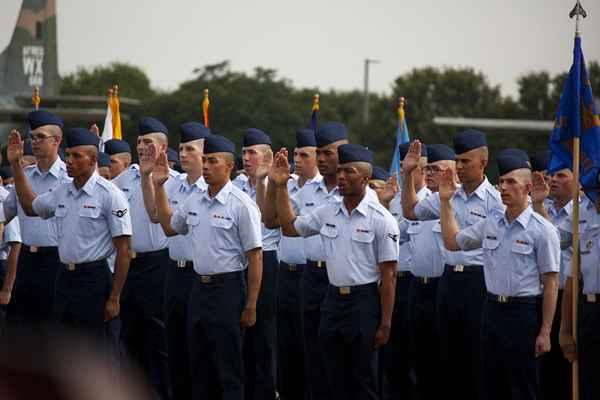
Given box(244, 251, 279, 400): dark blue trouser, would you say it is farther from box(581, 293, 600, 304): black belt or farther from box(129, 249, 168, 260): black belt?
box(581, 293, 600, 304): black belt

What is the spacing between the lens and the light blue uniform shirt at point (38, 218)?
372 inches

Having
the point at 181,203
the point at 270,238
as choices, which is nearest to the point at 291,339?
the point at 270,238

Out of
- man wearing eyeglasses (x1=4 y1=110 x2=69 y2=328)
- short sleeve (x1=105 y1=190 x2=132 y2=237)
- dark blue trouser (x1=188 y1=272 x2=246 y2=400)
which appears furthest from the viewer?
man wearing eyeglasses (x1=4 y1=110 x2=69 y2=328)

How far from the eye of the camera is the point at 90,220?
8375 millimetres

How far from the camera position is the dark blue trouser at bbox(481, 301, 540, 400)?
6.94 metres

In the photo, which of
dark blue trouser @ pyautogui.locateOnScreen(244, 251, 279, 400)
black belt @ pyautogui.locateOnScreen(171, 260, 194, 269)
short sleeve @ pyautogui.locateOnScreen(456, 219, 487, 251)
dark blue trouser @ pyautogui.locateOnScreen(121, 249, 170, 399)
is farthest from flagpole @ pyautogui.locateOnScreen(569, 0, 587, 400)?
dark blue trouser @ pyautogui.locateOnScreen(121, 249, 170, 399)

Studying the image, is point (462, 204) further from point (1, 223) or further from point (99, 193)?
point (1, 223)

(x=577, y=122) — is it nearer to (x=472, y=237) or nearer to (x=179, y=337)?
(x=472, y=237)

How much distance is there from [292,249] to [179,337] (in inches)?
58.1

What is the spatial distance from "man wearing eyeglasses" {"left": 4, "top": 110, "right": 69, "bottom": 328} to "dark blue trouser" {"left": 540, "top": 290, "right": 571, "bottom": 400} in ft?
13.3

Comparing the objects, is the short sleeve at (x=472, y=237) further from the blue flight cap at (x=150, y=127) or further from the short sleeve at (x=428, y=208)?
the blue flight cap at (x=150, y=127)

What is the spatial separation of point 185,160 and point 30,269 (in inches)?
66.8

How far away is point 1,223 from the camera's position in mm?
10688

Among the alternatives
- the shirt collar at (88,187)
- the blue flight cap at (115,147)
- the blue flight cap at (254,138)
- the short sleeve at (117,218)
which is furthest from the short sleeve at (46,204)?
the blue flight cap at (115,147)
